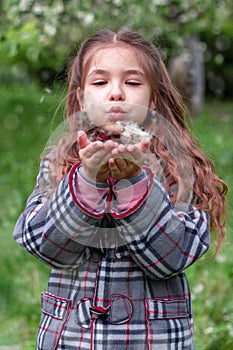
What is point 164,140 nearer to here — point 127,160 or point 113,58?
point 113,58

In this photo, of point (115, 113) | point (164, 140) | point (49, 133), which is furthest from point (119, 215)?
point (49, 133)

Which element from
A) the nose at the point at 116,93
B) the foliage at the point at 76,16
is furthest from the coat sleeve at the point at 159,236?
the foliage at the point at 76,16

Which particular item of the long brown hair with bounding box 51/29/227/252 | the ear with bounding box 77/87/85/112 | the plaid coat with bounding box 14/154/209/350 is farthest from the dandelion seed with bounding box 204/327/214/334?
the ear with bounding box 77/87/85/112

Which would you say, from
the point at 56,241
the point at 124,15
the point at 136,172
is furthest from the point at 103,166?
the point at 124,15

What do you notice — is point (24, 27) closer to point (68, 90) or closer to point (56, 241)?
point (68, 90)

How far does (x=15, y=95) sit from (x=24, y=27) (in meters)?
4.08

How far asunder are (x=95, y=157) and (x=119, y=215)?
0.16 metres

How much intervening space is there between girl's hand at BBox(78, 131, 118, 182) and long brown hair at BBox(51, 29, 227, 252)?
28 cm

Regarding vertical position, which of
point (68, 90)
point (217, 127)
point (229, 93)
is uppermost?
point (229, 93)

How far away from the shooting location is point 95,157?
159cm

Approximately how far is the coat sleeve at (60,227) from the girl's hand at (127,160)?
7 cm

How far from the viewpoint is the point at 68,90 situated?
212 cm

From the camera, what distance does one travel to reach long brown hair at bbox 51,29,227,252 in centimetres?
193

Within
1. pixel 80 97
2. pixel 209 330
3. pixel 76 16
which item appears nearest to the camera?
pixel 80 97
